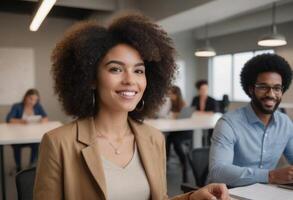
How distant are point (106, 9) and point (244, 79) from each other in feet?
13.6

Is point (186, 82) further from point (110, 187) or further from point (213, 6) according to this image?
point (110, 187)

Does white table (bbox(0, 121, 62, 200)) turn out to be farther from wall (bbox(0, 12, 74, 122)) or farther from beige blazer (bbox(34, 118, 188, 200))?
wall (bbox(0, 12, 74, 122))

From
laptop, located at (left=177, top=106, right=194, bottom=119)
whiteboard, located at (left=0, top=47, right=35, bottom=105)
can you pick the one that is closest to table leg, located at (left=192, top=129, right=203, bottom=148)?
laptop, located at (left=177, top=106, right=194, bottom=119)

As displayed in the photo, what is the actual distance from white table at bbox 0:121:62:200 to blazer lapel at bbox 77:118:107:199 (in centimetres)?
224

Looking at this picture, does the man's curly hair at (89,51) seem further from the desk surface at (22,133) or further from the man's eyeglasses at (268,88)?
the desk surface at (22,133)

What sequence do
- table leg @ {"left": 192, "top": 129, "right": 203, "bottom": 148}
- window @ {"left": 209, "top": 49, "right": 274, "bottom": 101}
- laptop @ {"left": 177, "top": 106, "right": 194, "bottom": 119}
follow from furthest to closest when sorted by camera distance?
window @ {"left": 209, "top": 49, "right": 274, "bottom": 101}, laptop @ {"left": 177, "top": 106, "right": 194, "bottom": 119}, table leg @ {"left": 192, "top": 129, "right": 203, "bottom": 148}

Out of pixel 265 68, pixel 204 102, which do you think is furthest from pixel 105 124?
pixel 204 102

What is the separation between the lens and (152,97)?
1608 mm

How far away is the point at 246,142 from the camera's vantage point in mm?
1996

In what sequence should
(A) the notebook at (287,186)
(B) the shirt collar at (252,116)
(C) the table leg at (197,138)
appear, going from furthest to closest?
(C) the table leg at (197,138), (B) the shirt collar at (252,116), (A) the notebook at (287,186)

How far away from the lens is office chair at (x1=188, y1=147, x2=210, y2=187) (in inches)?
91.8

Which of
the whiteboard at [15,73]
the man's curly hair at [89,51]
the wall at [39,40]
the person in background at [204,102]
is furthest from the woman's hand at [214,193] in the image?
the whiteboard at [15,73]

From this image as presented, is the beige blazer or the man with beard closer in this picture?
the beige blazer

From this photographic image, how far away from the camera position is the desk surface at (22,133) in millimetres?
3352
